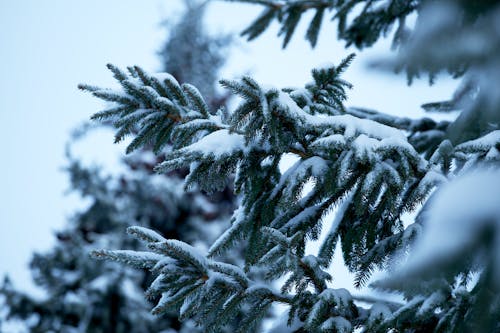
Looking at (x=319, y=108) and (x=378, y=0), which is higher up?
(x=378, y=0)

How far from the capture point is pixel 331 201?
93.9 inches

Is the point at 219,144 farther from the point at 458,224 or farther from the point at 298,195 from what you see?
the point at 458,224

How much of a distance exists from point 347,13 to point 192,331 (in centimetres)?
601

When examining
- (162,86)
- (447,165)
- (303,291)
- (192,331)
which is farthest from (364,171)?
(192,331)

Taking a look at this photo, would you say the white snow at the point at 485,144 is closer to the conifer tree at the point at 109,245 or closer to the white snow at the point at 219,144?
the white snow at the point at 219,144

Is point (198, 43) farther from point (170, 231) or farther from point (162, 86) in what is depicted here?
point (162, 86)

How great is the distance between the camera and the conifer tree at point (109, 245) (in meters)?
8.71

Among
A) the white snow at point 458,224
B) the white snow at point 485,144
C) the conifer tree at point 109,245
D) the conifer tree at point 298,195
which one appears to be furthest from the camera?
the conifer tree at point 109,245

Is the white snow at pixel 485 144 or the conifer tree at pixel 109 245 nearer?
the white snow at pixel 485 144

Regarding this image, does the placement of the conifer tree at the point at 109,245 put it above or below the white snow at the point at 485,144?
above

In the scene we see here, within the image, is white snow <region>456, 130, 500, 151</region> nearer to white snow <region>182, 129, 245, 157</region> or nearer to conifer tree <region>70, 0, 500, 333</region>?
conifer tree <region>70, 0, 500, 333</region>

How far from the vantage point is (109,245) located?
29.2ft

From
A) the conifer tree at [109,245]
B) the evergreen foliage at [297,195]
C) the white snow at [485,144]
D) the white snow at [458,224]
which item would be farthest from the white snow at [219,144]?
the conifer tree at [109,245]

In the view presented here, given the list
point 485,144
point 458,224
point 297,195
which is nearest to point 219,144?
point 297,195
